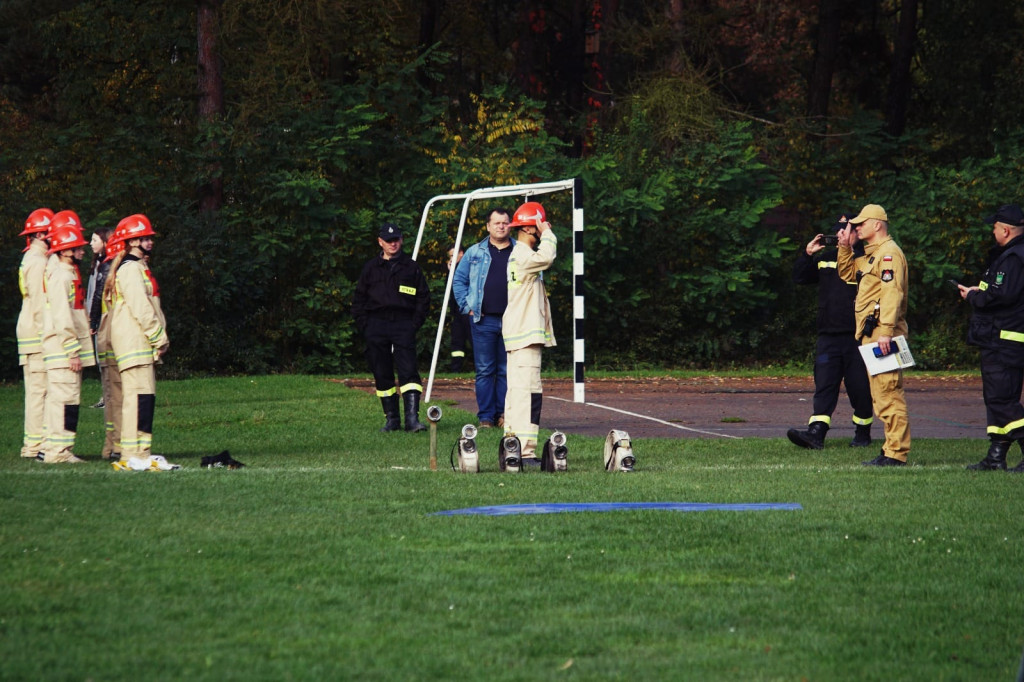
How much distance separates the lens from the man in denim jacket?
48.8 ft

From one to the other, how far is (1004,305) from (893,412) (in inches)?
48.8

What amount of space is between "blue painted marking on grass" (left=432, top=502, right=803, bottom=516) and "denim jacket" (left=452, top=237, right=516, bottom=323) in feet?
19.8

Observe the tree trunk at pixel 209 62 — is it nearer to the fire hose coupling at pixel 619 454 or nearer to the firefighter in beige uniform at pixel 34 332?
the firefighter in beige uniform at pixel 34 332

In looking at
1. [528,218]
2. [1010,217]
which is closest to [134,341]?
[528,218]

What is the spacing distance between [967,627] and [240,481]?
572cm

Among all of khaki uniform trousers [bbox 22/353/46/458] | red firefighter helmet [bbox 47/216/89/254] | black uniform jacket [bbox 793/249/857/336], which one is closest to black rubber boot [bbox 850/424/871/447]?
black uniform jacket [bbox 793/249/857/336]

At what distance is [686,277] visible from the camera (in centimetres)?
2562

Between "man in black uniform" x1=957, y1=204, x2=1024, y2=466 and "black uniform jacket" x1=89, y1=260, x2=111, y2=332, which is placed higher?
"black uniform jacket" x1=89, y1=260, x2=111, y2=332

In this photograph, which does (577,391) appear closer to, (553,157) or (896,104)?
(553,157)

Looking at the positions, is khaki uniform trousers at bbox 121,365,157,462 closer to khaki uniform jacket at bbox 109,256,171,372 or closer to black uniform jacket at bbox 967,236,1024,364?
khaki uniform jacket at bbox 109,256,171,372

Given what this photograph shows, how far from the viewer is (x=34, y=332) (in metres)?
12.3

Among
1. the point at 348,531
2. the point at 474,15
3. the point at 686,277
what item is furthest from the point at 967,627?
the point at 474,15

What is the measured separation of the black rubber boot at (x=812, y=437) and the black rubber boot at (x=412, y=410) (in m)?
3.99

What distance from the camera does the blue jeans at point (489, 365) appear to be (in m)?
15.0
